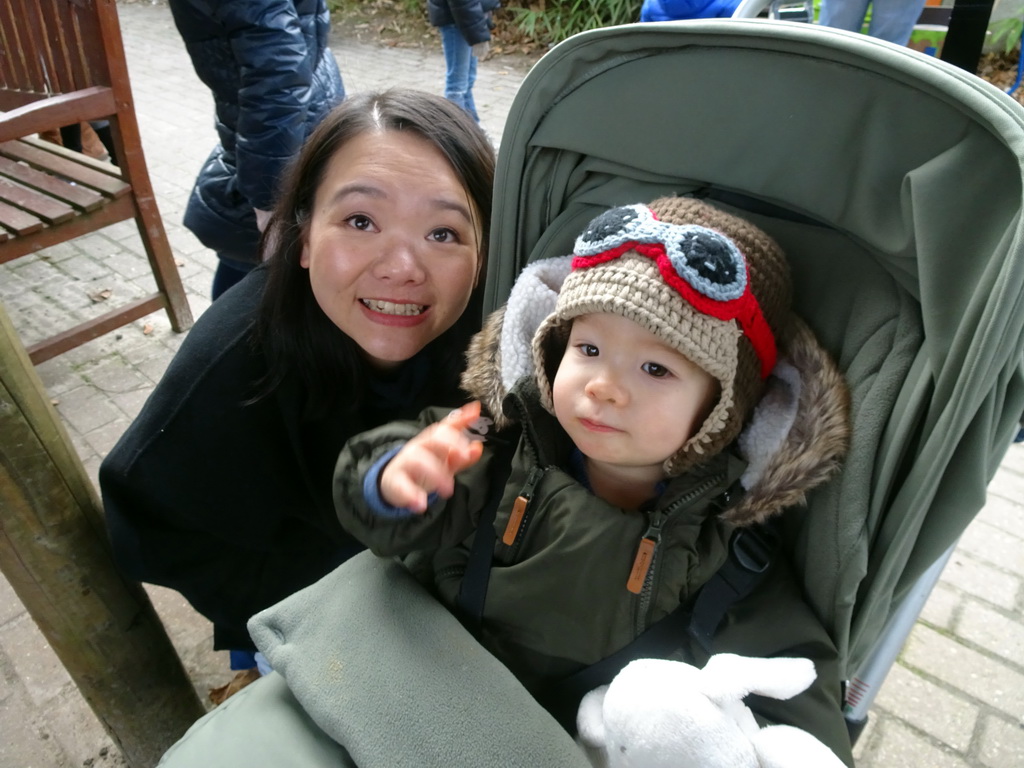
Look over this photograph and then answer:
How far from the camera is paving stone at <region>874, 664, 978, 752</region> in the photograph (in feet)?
6.63

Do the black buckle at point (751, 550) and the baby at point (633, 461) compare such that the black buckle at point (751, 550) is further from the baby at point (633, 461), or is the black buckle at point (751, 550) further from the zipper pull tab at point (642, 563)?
the zipper pull tab at point (642, 563)

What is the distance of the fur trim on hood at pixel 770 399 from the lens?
3.70 feet

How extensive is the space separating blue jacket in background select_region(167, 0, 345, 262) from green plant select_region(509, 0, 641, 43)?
603 centimetres

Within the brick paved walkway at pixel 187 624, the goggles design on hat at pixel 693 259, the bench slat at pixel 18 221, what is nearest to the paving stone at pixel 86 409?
the brick paved walkway at pixel 187 624

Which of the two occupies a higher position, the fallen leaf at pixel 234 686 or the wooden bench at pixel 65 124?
the wooden bench at pixel 65 124

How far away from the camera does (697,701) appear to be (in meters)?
1.05

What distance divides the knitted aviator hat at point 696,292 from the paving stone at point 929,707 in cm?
138

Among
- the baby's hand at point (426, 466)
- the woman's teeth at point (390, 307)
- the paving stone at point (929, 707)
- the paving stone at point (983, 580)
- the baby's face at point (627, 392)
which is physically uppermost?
the baby's face at point (627, 392)

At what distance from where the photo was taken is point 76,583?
58.1 inches

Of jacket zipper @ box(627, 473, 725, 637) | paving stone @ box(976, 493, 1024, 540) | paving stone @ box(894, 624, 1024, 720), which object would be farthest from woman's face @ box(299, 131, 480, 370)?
paving stone @ box(976, 493, 1024, 540)

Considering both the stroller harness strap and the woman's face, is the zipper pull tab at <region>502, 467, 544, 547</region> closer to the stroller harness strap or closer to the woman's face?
the stroller harness strap

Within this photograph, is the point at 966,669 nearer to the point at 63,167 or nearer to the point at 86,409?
the point at 86,409

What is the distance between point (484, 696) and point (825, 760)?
1.58 feet

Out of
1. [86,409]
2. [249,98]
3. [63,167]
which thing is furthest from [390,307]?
[63,167]
